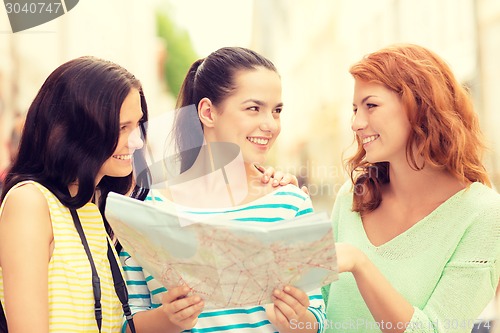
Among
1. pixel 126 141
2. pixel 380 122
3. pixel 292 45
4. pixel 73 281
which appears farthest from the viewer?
pixel 292 45

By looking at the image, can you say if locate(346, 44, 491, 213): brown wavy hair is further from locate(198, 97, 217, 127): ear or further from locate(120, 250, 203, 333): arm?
locate(120, 250, 203, 333): arm

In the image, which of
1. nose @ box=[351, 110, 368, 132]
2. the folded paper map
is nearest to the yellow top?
the folded paper map

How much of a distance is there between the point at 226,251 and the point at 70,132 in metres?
0.40

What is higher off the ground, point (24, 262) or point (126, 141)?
point (126, 141)

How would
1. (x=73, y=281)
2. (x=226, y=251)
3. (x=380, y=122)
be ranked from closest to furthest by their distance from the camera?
(x=226, y=251) → (x=73, y=281) → (x=380, y=122)

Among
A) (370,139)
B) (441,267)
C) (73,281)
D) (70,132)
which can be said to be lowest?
(441,267)

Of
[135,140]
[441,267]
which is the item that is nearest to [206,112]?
[135,140]

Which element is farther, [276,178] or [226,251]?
[276,178]

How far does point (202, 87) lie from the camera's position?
1.23 metres

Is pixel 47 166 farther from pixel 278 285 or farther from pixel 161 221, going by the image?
pixel 278 285

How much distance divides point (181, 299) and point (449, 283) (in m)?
0.51

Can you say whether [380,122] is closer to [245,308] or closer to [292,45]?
[245,308]

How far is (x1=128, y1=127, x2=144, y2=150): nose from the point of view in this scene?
1.12 m

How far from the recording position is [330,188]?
9.40ft
